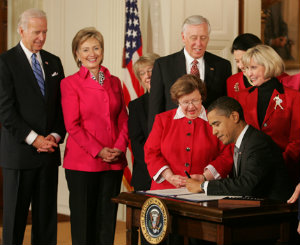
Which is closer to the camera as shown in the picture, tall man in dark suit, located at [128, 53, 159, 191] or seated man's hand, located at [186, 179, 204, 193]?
seated man's hand, located at [186, 179, 204, 193]

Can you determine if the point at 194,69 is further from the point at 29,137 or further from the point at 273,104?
the point at 29,137

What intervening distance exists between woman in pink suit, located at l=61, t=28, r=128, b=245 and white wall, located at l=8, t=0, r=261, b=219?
1894 millimetres

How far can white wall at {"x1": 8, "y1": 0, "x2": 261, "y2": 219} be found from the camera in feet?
22.2

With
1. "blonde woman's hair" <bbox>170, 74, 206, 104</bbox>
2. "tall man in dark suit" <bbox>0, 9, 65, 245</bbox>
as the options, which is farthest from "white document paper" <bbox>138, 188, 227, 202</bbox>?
"tall man in dark suit" <bbox>0, 9, 65, 245</bbox>

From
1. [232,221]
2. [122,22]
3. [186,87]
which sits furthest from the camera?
[122,22]

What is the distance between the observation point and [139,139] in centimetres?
502

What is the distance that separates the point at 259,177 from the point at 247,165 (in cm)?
11

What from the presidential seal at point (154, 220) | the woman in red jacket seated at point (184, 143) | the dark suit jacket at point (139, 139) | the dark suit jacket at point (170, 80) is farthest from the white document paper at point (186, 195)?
the dark suit jacket at point (139, 139)

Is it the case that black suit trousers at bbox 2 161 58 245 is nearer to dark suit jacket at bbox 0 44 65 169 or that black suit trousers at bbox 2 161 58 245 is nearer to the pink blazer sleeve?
dark suit jacket at bbox 0 44 65 169

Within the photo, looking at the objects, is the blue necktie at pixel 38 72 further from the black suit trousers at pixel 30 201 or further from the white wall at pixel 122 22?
the white wall at pixel 122 22

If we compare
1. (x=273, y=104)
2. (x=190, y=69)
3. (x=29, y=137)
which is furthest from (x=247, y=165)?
(x=29, y=137)

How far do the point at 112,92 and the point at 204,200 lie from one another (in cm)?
201

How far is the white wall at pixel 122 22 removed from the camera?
6781 millimetres

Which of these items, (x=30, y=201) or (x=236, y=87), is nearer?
(x=236, y=87)
